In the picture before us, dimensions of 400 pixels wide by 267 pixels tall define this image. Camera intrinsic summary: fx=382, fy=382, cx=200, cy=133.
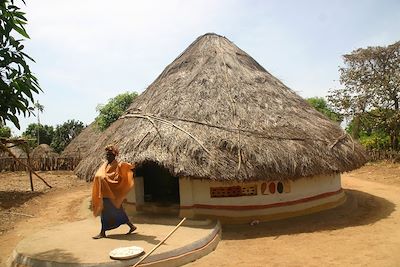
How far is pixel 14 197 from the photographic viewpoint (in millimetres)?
12719

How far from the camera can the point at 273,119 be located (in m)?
9.23

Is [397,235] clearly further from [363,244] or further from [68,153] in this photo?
[68,153]

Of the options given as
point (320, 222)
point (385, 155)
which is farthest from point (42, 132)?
point (320, 222)

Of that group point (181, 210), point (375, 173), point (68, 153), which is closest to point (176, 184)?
point (181, 210)

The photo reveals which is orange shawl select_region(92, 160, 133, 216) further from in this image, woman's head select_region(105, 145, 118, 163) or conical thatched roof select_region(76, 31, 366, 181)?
conical thatched roof select_region(76, 31, 366, 181)

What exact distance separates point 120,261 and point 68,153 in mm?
20312

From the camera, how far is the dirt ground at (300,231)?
20.8ft

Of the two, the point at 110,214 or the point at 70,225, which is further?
the point at 70,225

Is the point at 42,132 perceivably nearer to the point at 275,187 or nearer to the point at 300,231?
the point at 275,187

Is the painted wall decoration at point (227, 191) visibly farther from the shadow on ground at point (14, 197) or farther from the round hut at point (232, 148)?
the shadow on ground at point (14, 197)

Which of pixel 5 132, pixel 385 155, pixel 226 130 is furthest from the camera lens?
pixel 5 132

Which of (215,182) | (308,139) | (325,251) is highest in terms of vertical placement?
(308,139)

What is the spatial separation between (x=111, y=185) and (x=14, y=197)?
7833 mm

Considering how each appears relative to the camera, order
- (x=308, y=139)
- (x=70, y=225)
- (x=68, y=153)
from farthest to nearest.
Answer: (x=68, y=153), (x=308, y=139), (x=70, y=225)
